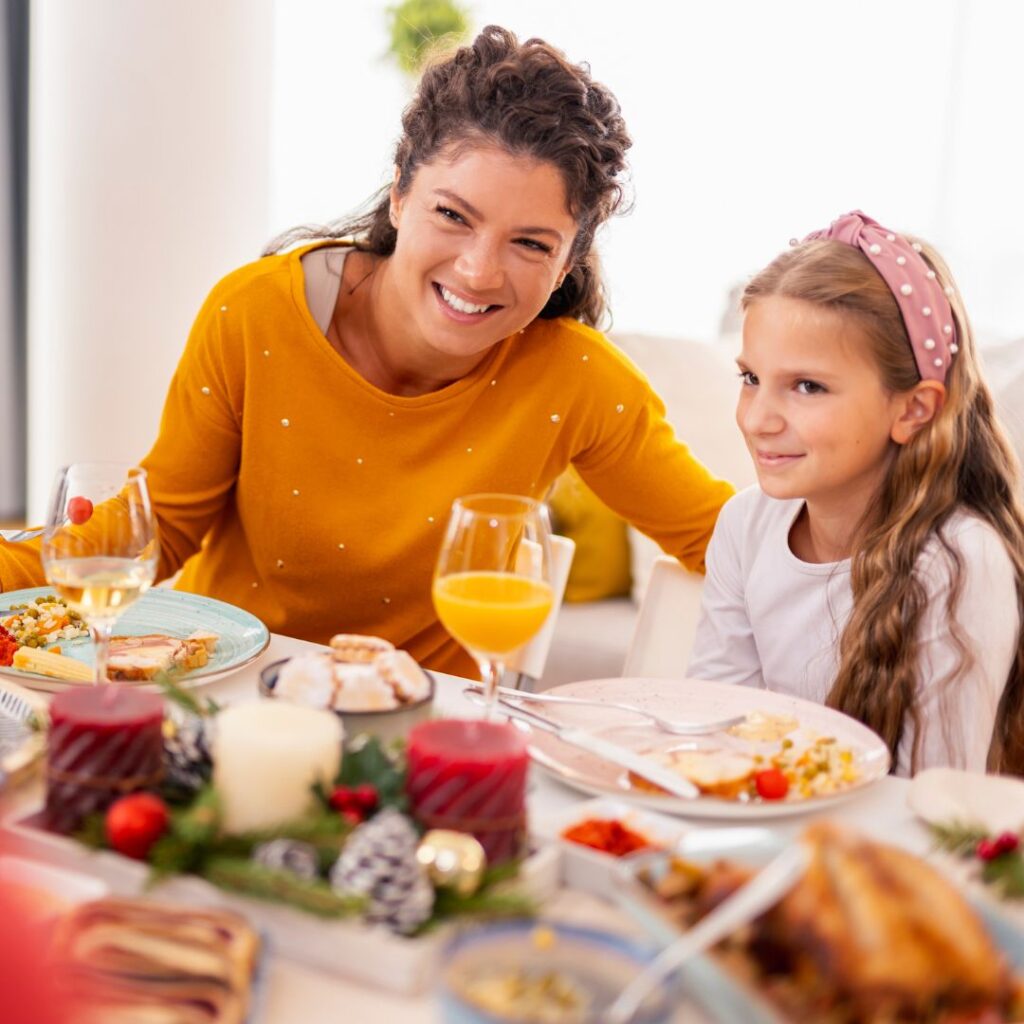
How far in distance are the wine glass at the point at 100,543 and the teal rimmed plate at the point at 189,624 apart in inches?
8.1

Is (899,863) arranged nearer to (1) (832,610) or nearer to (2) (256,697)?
(2) (256,697)

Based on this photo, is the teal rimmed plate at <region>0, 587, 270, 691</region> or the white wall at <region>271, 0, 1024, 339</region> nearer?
the teal rimmed plate at <region>0, 587, 270, 691</region>

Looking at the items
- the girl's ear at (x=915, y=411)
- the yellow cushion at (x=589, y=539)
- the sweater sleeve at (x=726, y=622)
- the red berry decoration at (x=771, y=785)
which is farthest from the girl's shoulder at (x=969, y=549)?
the yellow cushion at (x=589, y=539)

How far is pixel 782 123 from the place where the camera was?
16.8ft

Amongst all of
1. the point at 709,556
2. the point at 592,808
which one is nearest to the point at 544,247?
the point at 709,556

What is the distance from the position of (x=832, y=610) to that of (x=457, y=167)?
789 millimetres

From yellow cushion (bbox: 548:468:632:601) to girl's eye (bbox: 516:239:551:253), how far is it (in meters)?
1.40

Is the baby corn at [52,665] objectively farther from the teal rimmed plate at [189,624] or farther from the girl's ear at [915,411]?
the girl's ear at [915,411]

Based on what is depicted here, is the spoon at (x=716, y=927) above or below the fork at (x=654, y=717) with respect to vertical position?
above

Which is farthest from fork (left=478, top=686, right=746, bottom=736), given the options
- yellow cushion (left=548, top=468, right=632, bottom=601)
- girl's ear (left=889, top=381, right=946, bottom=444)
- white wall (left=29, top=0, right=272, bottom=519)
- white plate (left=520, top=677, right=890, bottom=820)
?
white wall (left=29, top=0, right=272, bottom=519)

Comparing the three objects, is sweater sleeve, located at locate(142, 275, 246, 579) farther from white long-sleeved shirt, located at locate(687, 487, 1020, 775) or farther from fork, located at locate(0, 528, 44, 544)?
white long-sleeved shirt, located at locate(687, 487, 1020, 775)

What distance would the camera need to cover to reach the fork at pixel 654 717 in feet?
4.32

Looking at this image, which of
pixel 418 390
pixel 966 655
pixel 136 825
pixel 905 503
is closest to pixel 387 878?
pixel 136 825

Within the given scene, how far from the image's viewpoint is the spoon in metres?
0.72
